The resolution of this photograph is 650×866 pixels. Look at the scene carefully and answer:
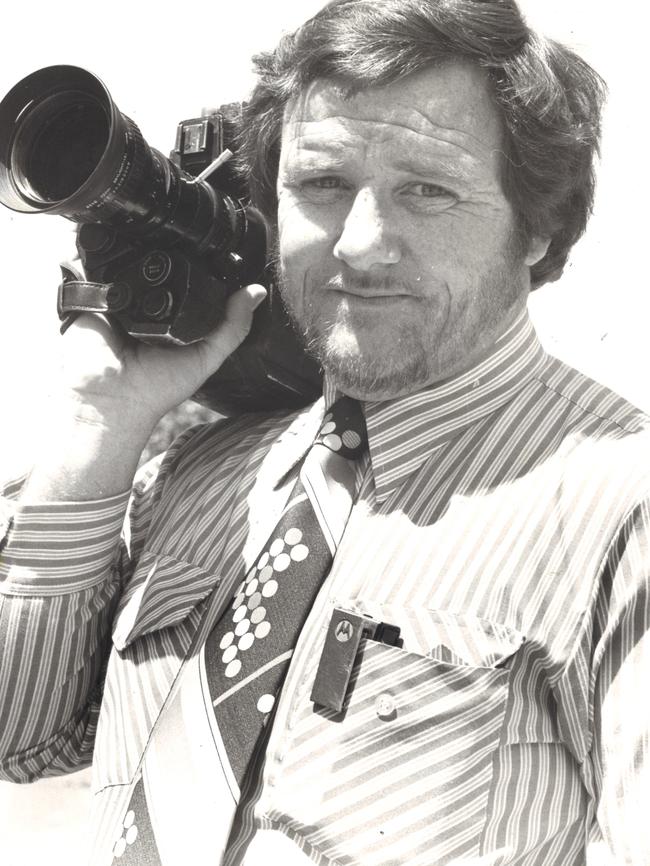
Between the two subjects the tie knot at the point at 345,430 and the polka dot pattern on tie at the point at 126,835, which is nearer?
the polka dot pattern on tie at the point at 126,835

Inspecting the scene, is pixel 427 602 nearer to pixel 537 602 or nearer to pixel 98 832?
pixel 537 602

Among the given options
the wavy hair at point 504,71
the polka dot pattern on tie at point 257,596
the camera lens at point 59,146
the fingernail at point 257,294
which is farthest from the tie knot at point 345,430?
the camera lens at point 59,146

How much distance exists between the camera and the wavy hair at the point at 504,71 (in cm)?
152

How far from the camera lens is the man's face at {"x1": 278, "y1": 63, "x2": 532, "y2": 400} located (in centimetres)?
149

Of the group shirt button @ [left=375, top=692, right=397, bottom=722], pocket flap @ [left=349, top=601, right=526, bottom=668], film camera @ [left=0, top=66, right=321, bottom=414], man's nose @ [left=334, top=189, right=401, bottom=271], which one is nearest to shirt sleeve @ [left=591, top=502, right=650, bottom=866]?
pocket flap @ [left=349, top=601, right=526, bottom=668]

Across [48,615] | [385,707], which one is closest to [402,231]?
[385,707]

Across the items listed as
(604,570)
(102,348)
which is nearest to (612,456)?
(604,570)

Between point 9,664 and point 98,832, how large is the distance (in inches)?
11.4

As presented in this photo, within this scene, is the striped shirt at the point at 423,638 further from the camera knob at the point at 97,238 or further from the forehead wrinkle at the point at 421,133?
the camera knob at the point at 97,238

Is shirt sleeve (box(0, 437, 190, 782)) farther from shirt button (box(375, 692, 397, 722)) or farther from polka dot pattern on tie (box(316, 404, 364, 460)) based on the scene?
shirt button (box(375, 692, 397, 722))

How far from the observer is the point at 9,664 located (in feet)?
5.31

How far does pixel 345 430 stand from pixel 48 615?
0.53 metres

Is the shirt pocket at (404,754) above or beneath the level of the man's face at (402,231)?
beneath

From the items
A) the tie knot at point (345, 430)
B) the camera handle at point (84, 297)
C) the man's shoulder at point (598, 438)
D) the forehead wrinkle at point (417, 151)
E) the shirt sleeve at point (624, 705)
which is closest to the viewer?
the shirt sleeve at point (624, 705)
